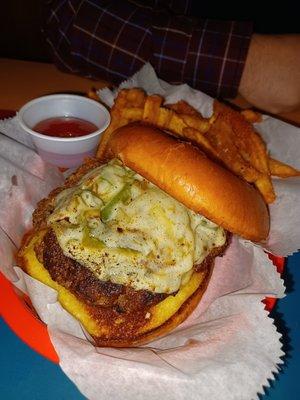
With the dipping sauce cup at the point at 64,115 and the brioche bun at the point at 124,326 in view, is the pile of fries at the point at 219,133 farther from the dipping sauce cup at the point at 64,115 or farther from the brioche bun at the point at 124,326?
the brioche bun at the point at 124,326

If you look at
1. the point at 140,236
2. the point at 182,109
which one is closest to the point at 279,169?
the point at 182,109

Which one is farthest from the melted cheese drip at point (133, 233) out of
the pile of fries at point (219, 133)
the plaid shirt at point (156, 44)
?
the plaid shirt at point (156, 44)

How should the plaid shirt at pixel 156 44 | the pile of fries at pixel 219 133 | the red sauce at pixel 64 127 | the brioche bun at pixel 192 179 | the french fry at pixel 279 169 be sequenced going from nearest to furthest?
the brioche bun at pixel 192 179
the pile of fries at pixel 219 133
the french fry at pixel 279 169
the red sauce at pixel 64 127
the plaid shirt at pixel 156 44

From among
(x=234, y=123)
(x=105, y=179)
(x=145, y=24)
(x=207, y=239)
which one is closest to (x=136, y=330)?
(x=207, y=239)

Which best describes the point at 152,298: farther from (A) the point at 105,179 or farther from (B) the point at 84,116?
(B) the point at 84,116

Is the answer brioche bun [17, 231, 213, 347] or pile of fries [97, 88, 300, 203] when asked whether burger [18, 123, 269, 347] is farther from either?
pile of fries [97, 88, 300, 203]

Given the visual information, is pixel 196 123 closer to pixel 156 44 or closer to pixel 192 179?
pixel 192 179
